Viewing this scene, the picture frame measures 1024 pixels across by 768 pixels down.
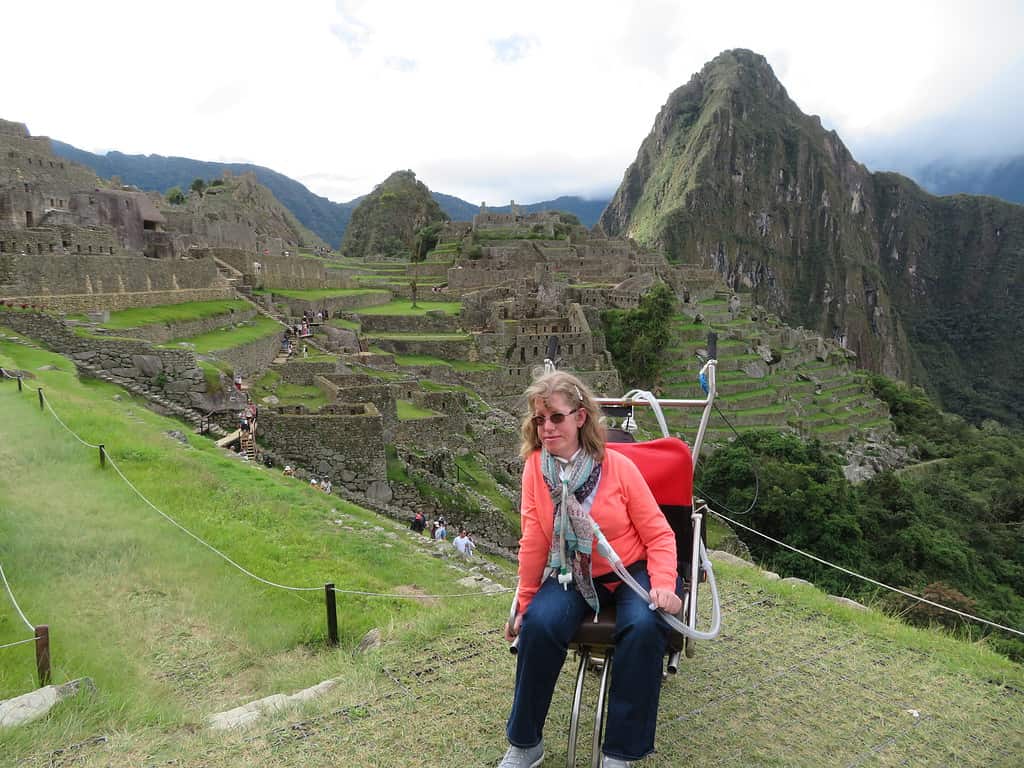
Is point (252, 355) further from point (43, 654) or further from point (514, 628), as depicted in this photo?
point (514, 628)

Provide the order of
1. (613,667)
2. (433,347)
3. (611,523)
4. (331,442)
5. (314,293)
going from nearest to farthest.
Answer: (613,667)
(611,523)
(331,442)
(433,347)
(314,293)

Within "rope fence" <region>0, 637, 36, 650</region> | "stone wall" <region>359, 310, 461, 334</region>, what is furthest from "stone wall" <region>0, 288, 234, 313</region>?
"rope fence" <region>0, 637, 36, 650</region>

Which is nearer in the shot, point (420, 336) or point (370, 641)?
point (370, 641)

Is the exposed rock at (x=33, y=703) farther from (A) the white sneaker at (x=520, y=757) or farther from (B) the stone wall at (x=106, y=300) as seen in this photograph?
(B) the stone wall at (x=106, y=300)

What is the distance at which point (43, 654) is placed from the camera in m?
3.70

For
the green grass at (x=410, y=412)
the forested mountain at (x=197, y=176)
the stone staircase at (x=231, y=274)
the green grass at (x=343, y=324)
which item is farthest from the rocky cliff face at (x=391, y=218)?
the green grass at (x=410, y=412)

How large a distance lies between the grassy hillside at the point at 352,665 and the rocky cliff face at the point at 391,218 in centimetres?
6480

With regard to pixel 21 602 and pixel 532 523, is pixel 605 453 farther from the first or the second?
pixel 21 602

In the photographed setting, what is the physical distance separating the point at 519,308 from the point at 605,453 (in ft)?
95.4

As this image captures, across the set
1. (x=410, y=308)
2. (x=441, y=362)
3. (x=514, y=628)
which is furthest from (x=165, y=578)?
(x=410, y=308)

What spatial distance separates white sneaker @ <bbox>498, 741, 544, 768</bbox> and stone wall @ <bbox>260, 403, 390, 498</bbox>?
10105 mm

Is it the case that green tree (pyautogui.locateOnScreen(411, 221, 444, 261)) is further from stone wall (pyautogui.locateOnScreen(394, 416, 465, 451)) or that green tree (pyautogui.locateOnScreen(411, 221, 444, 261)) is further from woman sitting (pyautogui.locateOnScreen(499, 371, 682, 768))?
woman sitting (pyautogui.locateOnScreen(499, 371, 682, 768))

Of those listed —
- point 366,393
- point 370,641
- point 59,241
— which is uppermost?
point 59,241

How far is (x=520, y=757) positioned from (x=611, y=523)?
125 cm
